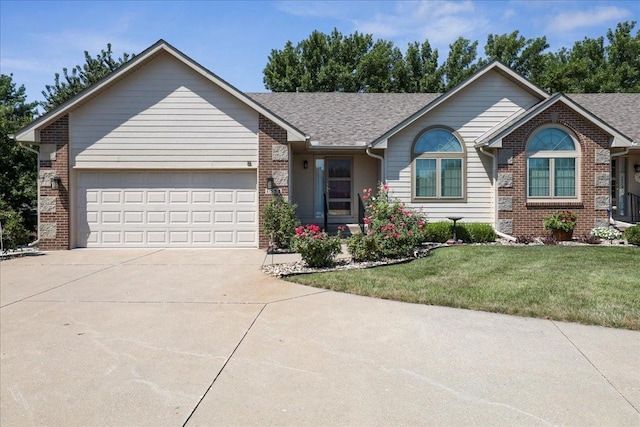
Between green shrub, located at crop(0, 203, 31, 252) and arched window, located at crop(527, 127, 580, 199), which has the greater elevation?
arched window, located at crop(527, 127, 580, 199)

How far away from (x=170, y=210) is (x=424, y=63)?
1093 inches

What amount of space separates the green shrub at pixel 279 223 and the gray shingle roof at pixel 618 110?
11.1 metres

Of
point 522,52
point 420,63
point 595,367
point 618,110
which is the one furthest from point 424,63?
point 595,367

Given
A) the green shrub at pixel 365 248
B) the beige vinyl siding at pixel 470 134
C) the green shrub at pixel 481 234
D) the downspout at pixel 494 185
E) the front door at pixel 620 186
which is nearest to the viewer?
the green shrub at pixel 365 248

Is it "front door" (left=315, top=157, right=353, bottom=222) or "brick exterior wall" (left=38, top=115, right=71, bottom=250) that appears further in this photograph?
"front door" (left=315, top=157, right=353, bottom=222)

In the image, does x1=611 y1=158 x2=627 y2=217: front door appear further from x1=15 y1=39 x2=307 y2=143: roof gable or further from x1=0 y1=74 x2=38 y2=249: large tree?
x1=0 y1=74 x2=38 y2=249: large tree

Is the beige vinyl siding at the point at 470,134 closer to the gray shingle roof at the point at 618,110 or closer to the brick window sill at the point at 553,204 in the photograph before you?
the brick window sill at the point at 553,204

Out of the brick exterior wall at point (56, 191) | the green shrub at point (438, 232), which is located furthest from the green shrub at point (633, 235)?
the brick exterior wall at point (56, 191)

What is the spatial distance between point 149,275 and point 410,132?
896cm

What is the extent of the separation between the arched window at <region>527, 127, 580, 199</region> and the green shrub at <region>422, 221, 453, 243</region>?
289 centimetres

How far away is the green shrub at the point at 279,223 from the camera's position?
1134 cm

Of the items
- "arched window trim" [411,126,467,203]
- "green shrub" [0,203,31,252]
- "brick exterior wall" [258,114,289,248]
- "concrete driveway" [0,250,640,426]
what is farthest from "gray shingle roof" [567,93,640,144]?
"green shrub" [0,203,31,252]

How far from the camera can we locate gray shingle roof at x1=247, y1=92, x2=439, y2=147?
14.4 m

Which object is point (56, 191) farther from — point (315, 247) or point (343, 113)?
point (343, 113)
